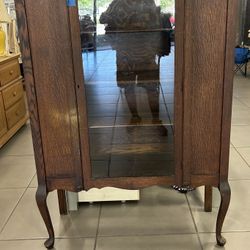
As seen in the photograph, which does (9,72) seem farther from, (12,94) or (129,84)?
(129,84)

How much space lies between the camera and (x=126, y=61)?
1.55 meters

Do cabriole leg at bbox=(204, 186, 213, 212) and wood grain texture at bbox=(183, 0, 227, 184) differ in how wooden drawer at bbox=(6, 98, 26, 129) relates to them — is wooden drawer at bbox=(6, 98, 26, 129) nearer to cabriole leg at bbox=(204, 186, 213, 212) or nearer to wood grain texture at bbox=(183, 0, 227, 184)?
cabriole leg at bbox=(204, 186, 213, 212)

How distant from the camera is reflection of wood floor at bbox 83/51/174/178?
4.95 ft

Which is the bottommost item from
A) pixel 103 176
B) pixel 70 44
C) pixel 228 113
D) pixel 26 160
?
pixel 26 160

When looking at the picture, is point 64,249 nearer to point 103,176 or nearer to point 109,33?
point 103,176

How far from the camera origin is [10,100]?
10.9 feet

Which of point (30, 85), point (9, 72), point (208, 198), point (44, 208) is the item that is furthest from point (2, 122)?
point (208, 198)

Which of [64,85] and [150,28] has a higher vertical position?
[150,28]

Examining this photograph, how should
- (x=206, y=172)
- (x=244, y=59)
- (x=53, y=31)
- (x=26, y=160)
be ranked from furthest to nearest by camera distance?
(x=244, y=59), (x=26, y=160), (x=206, y=172), (x=53, y=31)

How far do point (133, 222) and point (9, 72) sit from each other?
2.08 m

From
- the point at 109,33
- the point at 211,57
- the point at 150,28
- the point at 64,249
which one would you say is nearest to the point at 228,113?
the point at 211,57

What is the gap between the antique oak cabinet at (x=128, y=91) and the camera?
1.34 metres

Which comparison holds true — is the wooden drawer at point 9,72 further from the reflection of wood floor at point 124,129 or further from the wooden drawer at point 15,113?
the reflection of wood floor at point 124,129

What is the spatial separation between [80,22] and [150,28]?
1.02 ft
